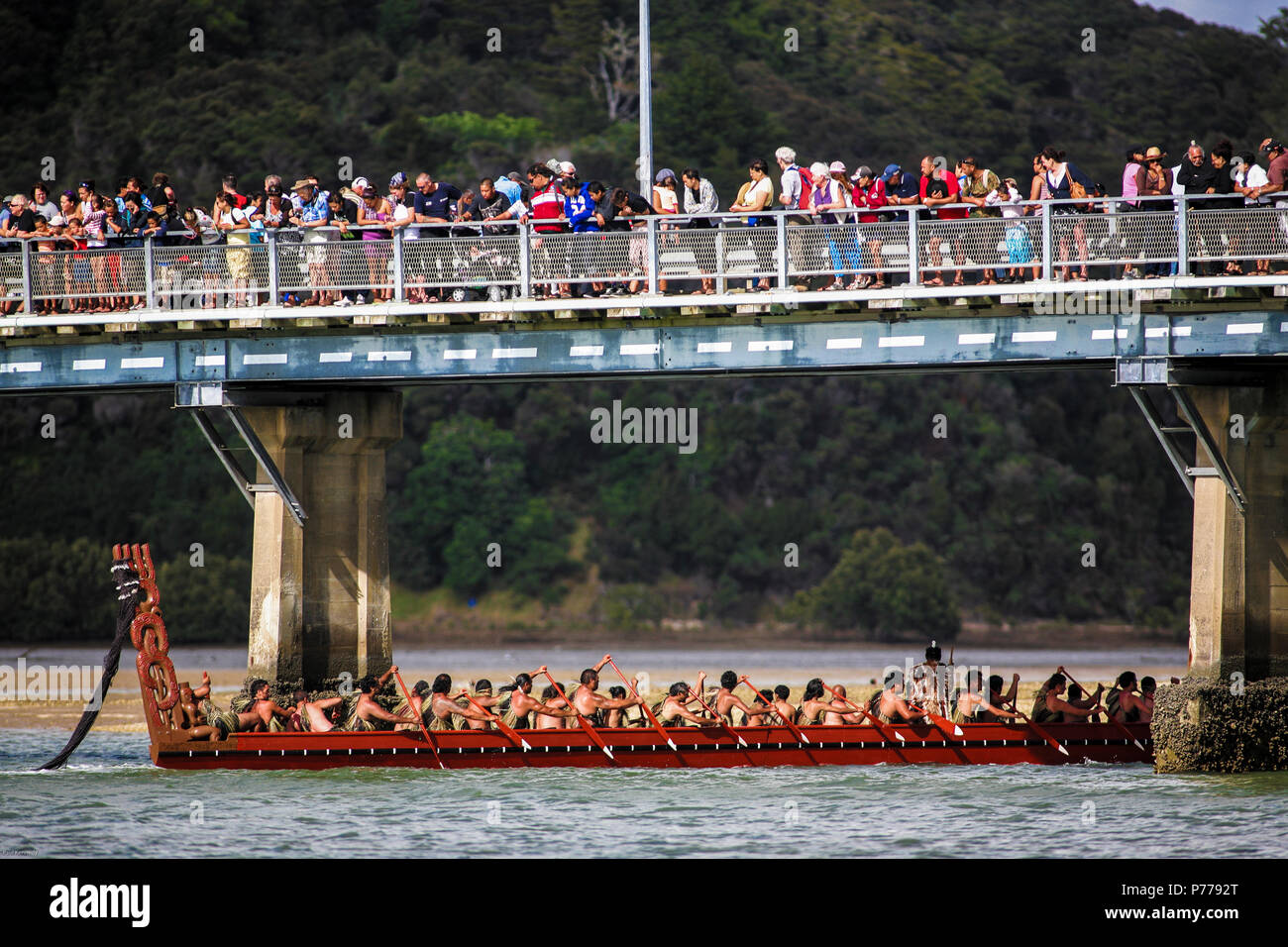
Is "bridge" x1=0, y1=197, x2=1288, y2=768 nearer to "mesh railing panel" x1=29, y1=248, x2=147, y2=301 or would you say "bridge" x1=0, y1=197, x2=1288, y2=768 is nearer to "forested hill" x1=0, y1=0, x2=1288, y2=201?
"mesh railing panel" x1=29, y1=248, x2=147, y2=301

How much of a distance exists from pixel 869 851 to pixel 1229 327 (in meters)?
9.62

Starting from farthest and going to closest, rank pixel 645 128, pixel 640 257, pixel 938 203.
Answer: pixel 645 128 → pixel 640 257 → pixel 938 203

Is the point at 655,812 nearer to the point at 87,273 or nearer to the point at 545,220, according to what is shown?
the point at 545,220

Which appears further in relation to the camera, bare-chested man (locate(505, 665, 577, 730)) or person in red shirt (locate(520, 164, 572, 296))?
bare-chested man (locate(505, 665, 577, 730))

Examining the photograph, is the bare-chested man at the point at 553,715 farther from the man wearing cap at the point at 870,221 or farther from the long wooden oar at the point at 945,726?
the man wearing cap at the point at 870,221

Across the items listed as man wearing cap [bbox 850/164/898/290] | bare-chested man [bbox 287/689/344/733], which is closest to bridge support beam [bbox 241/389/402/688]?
bare-chested man [bbox 287/689/344/733]

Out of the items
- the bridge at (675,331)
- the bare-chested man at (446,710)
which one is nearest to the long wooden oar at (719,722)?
the bare-chested man at (446,710)

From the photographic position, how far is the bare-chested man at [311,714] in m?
31.6

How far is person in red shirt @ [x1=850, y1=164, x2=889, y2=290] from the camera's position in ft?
96.1

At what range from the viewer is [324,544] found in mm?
34594

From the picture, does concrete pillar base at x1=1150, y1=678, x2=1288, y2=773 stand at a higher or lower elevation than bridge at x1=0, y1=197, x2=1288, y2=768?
lower

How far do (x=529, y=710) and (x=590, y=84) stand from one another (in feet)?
208

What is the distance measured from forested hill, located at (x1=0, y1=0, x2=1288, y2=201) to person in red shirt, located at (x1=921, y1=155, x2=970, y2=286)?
1968 inches

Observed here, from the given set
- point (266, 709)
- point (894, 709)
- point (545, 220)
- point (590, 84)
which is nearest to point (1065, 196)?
point (545, 220)
